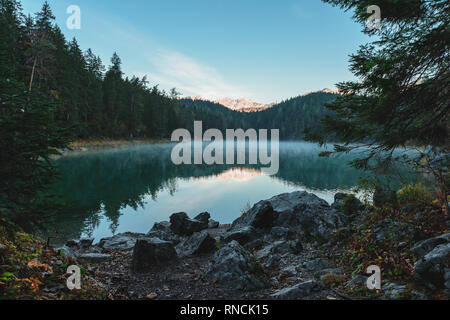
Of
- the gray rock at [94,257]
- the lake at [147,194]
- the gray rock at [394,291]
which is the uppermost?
the gray rock at [394,291]

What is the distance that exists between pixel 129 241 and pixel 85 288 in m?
5.62

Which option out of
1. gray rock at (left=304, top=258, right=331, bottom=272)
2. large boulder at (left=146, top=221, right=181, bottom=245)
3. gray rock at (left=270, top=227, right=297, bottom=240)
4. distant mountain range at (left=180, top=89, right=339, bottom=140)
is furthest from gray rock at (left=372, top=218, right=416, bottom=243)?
distant mountain range at (left=180, top=89, right=339, bottom=140)

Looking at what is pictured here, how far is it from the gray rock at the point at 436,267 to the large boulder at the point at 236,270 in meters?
3.10

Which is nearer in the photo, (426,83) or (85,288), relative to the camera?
(85,288)

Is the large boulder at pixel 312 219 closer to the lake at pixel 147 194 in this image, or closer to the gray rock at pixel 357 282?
the gray rock at pixel 357 282

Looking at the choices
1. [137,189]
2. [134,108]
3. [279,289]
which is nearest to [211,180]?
[137,189]

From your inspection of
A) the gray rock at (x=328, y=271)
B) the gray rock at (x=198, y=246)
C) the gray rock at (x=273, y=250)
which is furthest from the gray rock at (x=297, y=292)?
the gray rock at (x=198, y=246)

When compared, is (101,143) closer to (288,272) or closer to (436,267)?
(288,272)

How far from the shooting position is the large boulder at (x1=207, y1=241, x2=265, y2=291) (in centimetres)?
525

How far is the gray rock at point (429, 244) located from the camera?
15.0 ft

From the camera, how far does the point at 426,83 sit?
522cm
